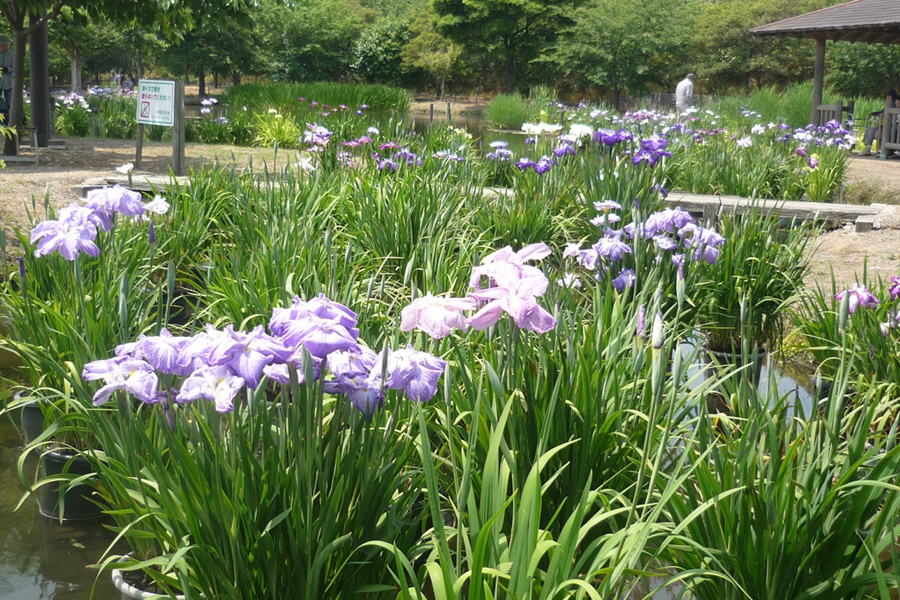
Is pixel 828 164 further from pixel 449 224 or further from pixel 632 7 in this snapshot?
pixel 632 7

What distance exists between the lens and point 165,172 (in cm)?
848

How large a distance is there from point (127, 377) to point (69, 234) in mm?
987

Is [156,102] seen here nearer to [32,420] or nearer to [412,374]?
[32,420]

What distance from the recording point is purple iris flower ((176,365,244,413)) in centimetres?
136

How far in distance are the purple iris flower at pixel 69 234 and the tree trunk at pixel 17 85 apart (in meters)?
8.00

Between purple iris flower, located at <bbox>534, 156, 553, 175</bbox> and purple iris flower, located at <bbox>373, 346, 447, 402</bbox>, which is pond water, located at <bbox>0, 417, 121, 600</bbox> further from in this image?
purple iris flower, located at <bbox>534, 156, 553, 175</bbox>

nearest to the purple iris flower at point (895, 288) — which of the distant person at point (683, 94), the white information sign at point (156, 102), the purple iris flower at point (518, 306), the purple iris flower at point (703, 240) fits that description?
the purple iris flower at point (703, 240)

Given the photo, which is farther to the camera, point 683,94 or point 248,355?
point 683,94

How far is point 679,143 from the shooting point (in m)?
9.08

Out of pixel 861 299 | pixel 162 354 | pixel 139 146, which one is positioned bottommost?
pixel 861 299

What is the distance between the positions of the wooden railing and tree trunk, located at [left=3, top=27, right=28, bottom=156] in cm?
1321

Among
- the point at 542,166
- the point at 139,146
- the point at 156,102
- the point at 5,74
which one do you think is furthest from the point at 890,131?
the point at 5,74

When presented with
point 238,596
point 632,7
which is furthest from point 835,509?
point 632,7

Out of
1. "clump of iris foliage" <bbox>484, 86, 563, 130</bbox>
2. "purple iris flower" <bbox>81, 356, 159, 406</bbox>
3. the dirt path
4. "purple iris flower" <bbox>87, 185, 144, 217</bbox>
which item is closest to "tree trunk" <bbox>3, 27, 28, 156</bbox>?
the dirt path
